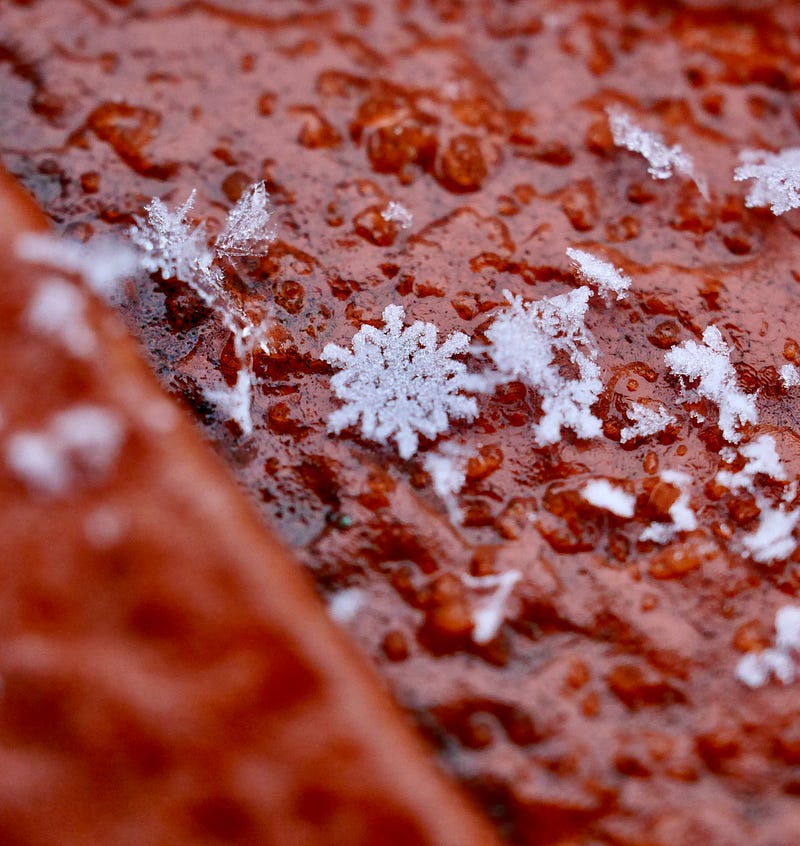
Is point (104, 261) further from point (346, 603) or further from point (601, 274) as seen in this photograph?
point (601, 274)

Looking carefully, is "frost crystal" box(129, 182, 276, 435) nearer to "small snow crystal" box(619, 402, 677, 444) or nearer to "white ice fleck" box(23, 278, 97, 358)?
"white ice fleck" box(23, 278, 97, 358)

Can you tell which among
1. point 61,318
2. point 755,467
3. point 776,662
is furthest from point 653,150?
point 61,318

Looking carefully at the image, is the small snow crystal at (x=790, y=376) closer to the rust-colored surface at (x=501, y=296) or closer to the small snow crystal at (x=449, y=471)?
the rust-colored surface at (x=501, y=296)

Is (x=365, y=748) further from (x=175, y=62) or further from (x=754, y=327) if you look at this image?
(x=175, y=62)

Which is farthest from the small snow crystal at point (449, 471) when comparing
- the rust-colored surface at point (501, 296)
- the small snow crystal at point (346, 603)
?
the small snow crystal at point (346, 603)

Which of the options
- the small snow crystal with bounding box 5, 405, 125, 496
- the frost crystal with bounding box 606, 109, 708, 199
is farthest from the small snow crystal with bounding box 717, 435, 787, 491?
the small snow crystal with bounding box 5, 405, 125, 496
